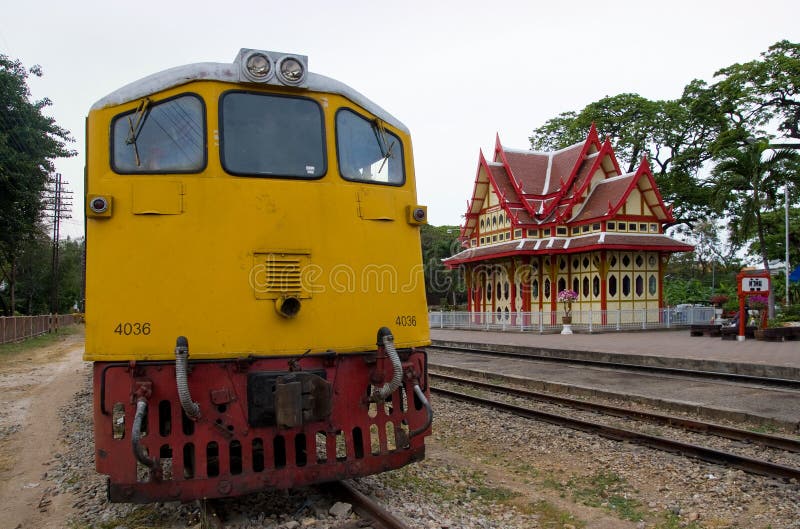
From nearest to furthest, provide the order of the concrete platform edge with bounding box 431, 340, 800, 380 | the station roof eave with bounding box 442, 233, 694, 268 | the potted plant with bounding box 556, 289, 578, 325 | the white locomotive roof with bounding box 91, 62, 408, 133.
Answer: the white locomotive roof with bounding box 91, 62, 408, 133, the concrete platform edge with bounding box 431, 340, 800, 380, the potted plant with bounding box 556, 289, 578, 325, the station roof eave with bounding box 442, 233, 694, 268

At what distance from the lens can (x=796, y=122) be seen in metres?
33.2

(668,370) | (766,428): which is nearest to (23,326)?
(668,370)

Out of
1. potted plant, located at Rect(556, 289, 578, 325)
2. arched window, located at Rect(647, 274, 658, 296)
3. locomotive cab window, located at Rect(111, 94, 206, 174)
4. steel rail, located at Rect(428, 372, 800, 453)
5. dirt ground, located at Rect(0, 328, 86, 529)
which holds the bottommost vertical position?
dirt ground, located at Rect(0, 328, 86, 529)

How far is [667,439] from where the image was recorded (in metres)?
7.34

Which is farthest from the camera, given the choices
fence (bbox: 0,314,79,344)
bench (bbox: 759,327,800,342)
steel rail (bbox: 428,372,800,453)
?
fence (bbox: 0,314,79,344)

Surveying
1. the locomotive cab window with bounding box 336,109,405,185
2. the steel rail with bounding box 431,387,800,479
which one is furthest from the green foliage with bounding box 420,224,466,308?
the locomotive cab window with bounding box 336,109,405,185

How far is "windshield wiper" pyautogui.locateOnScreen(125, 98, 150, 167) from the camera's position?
471cm

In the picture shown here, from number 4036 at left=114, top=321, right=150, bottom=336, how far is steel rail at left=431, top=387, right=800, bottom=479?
5711 millimetres

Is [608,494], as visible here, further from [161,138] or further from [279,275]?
[161,138]

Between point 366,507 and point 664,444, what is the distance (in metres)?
4.13

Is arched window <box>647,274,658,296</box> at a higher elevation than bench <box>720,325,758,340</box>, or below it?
higher

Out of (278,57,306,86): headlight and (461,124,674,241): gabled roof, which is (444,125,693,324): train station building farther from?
(278,57,306,86): headlight

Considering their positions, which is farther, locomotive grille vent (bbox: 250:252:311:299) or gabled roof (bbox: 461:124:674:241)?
gabled roof (bbox: 461:124:674:241)

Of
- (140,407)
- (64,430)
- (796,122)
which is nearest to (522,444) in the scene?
(140,407)
